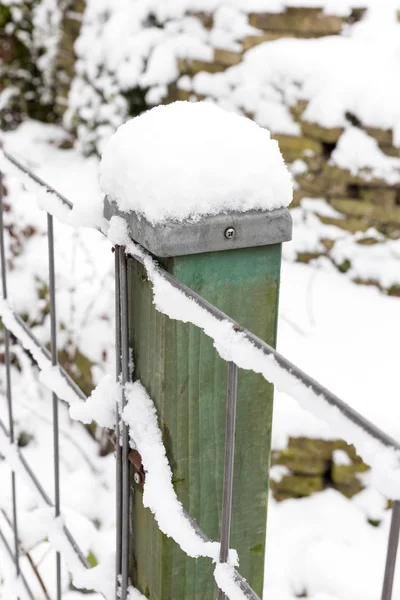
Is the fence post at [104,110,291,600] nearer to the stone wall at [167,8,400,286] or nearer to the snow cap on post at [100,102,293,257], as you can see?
the snow cap on post at [100,102,293,257]

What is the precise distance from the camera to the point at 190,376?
2.66 feet

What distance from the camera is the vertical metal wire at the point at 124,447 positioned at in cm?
85

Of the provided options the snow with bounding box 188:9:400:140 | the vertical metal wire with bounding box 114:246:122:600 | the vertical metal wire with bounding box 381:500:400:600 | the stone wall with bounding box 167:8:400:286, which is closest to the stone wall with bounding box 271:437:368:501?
the stone wall with bounding box 167:8:400:286

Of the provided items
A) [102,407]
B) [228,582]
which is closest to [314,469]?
[102,407]

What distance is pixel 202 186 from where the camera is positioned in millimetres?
754

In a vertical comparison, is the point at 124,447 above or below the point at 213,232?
below

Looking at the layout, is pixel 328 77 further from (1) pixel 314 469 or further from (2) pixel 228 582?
(2) pixel 228 582

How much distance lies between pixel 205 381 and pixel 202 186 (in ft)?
0.73

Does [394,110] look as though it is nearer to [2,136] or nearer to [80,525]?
[80,525]

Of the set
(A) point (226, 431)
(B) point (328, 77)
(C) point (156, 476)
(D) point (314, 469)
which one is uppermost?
(B) point (328, 77)

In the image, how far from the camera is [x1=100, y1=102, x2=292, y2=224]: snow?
0.75 meters

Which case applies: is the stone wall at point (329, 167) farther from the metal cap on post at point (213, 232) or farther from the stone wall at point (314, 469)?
the metal cap on post at point (213, 232)

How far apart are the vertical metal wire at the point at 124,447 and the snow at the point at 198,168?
86 millimetres

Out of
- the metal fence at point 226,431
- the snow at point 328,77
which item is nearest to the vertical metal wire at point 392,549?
the metal fence at point 226,431
